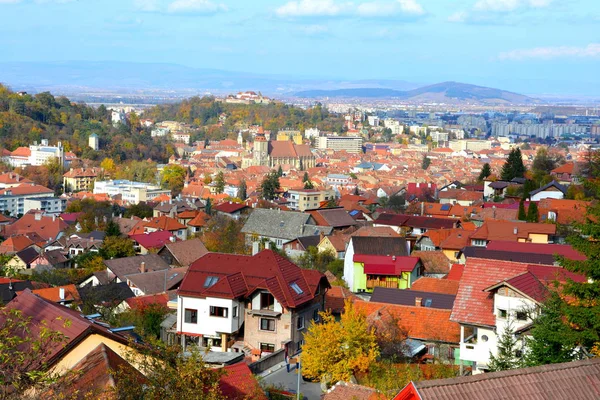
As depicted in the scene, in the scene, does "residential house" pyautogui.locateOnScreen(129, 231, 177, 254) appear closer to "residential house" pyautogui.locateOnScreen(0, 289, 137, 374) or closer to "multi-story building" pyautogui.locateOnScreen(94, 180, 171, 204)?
"residential house" pyautogui.locateOnScreen(0, 289, 137, 374)

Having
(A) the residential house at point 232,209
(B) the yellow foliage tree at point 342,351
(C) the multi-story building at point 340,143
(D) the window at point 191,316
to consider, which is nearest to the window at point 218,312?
(D) the window at point 191,316

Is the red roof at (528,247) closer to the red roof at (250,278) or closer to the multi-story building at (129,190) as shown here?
the red roof at (250,278)

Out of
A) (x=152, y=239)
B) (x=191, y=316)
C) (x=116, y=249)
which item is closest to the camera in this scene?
(x=191, y=316)

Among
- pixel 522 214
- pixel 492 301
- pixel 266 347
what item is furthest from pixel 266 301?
Answer: pixel 522 214

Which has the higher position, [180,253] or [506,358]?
[506,358]

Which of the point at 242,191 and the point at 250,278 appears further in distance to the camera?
the point at 242,191

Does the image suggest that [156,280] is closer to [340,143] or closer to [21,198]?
[21,198]
